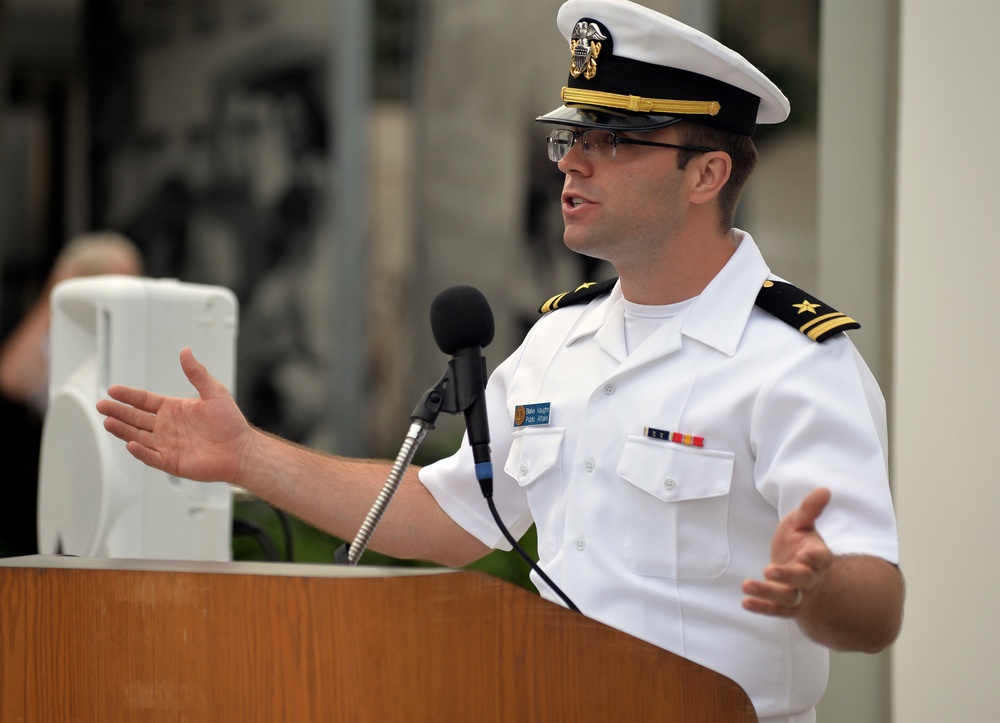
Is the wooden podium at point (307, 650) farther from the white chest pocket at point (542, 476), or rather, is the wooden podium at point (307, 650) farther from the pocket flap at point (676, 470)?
the white chest pocket at point (542, 476)

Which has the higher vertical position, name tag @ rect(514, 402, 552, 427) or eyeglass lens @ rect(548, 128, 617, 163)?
eyeglass lens @ rect(548, 128, 617, 163)

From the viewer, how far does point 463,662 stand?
1.32 m

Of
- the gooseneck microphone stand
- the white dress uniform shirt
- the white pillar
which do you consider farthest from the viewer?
the white pillar

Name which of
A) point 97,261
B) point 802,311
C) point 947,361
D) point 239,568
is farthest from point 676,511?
point 97,261

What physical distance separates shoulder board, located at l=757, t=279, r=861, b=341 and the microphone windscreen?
1.60ft

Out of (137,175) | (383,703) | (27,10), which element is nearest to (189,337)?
(383,703)

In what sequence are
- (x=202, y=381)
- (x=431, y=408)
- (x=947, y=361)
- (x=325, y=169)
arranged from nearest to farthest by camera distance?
(x=431, y=408), (x=202, y=381), (x=947, y=361), (x=325, y=169)

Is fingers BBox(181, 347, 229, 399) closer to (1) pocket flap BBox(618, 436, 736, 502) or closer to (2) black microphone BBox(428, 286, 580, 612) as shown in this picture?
(2) black microphone BBox(428, 286, 580, 612)

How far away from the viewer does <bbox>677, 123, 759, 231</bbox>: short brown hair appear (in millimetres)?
1996

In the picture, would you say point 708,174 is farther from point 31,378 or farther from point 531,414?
point 31,378

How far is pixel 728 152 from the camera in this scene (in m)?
2.04

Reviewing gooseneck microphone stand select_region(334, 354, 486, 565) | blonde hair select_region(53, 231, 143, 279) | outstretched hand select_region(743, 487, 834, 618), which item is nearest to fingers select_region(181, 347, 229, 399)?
gooseneck microphone stand select_region(334, 354, 486, 565)

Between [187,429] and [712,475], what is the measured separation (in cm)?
77

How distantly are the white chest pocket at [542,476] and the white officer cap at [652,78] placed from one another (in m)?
0.49
